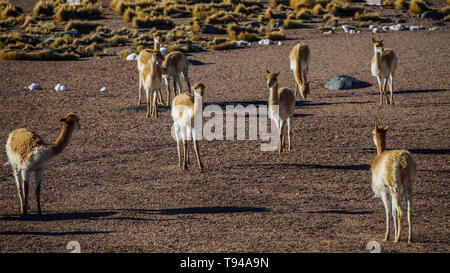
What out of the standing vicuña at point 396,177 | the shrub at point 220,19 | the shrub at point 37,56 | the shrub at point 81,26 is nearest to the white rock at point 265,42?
the shrub at point 220,19

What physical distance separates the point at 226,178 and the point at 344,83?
891 centimetres

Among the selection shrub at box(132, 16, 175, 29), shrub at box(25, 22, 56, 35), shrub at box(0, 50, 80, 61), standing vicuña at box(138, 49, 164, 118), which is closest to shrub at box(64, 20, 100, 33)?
shrub at box(25, 22, 56, 35)

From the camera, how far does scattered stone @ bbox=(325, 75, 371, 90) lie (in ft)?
57.9

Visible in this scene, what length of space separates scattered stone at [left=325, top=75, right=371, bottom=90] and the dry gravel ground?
37cm

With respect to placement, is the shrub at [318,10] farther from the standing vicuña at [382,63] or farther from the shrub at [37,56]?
the standing vicuña at [382,63]

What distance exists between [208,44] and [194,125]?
57.6 ft

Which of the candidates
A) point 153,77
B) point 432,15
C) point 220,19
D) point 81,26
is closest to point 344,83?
point 153,77

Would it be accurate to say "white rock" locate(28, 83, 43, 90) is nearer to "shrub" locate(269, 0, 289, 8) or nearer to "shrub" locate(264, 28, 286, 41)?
"shrub" locate(264, 28, 286, 41)

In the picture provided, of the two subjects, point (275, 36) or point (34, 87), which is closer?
point (34, 87)

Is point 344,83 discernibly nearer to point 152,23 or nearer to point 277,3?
point 152,23

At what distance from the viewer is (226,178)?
9.91 metres

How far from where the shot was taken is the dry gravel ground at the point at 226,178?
24.2ft

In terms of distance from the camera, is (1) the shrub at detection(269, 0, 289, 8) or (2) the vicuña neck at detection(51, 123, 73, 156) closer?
(2) the vicuña neck at detection(51, 123, 73, 156)

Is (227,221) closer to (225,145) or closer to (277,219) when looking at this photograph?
(277,219)
